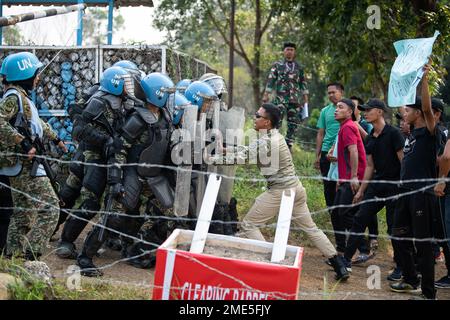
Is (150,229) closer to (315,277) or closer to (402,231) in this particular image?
(315,277)

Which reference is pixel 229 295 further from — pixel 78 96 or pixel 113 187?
pixel 78 96

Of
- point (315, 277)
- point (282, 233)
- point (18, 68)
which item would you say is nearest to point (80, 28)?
point (18, 68)

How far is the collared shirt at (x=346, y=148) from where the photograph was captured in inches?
295

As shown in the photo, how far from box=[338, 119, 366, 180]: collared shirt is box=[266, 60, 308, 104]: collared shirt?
13.0 ft

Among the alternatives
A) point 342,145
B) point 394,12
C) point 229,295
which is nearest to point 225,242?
point 229,295

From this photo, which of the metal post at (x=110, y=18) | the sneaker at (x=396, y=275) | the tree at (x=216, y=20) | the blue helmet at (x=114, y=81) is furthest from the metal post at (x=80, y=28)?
the tree at (x=216, y=20)

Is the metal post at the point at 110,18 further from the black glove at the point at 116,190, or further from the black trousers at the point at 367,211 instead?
the black trousers at the point at 367,211

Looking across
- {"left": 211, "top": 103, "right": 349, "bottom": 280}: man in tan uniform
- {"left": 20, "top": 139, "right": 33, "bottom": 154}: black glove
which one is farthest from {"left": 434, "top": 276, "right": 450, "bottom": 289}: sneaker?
{"left": 20, "top": 139, "right": 33, "bottom": 154}: black glove

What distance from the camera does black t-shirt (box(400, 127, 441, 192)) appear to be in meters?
6.18

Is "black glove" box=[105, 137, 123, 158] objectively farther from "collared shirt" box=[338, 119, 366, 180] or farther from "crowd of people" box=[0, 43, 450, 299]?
"collared shirt" box=[338, 119, 366, 180]

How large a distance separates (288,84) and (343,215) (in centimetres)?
408

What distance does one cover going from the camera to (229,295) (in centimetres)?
443

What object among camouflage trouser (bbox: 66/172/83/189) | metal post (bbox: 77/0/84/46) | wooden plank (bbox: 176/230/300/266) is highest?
metal post (bbox: 77/0/84/46)
